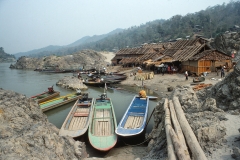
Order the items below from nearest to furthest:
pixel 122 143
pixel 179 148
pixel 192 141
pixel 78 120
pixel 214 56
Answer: pixel 179 148 → pixel 192 141 → pixel 122 143 → pixel 78 120 → pixel 214 56

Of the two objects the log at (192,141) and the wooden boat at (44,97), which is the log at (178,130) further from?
the wooden boat at (44,97)

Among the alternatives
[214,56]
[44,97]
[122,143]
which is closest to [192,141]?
[122,143]

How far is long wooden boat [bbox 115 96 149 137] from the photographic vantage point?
34.2 ft

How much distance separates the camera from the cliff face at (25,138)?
16.7 feet

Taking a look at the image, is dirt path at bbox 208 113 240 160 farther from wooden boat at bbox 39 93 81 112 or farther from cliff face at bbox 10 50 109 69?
cliff face at bbox 10 50 109 69

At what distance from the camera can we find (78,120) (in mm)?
12867

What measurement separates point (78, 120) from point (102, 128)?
2183mm

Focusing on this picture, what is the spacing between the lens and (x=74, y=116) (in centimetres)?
1344

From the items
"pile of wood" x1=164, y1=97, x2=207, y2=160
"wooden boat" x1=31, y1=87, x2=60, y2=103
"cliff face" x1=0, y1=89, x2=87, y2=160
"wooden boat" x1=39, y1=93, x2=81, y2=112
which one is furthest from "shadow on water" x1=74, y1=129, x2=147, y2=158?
"wooden boat" x1=31, y1=87, x2=60, y2=103

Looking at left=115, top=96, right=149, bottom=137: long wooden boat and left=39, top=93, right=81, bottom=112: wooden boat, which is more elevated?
left=115, top=96, right=149, bottom=137: long wooden boat

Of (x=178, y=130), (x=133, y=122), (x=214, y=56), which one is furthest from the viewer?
(x=214, y=56)

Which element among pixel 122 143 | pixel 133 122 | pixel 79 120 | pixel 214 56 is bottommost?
pixel 122 143

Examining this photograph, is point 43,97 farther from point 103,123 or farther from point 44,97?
point 103,123

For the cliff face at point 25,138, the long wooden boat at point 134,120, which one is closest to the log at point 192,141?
the long wooden boat at point 134,120
